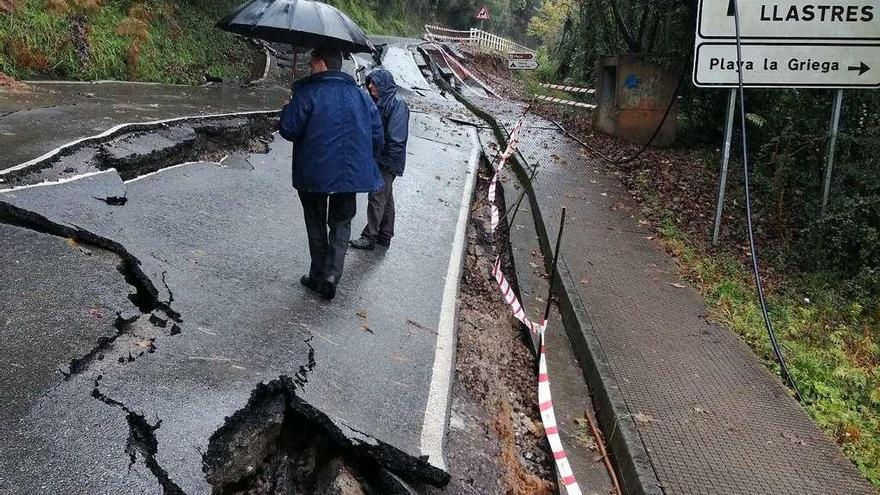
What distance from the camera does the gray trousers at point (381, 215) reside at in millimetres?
6598

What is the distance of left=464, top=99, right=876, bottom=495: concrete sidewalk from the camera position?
13.4ft

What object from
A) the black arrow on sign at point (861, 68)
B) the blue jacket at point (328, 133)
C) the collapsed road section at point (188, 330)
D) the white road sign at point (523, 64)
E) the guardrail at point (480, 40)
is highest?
the guardrail at point (480, 40)

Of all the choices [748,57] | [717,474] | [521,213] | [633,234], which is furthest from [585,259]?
[717,474]

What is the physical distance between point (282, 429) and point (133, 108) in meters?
8.12

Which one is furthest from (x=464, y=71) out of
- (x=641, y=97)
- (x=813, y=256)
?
(x=813, y=256)

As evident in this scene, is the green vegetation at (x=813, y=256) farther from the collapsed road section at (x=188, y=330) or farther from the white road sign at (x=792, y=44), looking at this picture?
Answer: the collapsed road section at (x=188, y=330)

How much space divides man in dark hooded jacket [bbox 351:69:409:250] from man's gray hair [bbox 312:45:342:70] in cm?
135

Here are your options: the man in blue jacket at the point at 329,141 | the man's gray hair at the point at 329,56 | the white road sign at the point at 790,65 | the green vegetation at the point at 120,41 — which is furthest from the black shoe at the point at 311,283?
the green vegetation at the point at 120,41

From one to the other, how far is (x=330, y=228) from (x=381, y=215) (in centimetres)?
150

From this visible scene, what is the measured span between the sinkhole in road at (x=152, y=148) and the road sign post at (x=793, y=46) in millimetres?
6243

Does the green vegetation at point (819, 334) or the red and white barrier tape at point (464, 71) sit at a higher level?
the red and white barrier tape at point (464, 71)

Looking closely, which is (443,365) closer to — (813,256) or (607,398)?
(607,398)

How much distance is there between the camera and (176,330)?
13.9 ft

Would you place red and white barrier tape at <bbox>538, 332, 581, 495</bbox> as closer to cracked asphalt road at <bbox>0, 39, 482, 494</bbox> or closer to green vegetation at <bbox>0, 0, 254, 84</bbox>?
cracked asphalt road at <bbox>0, 39, 482, 494</bbox>
